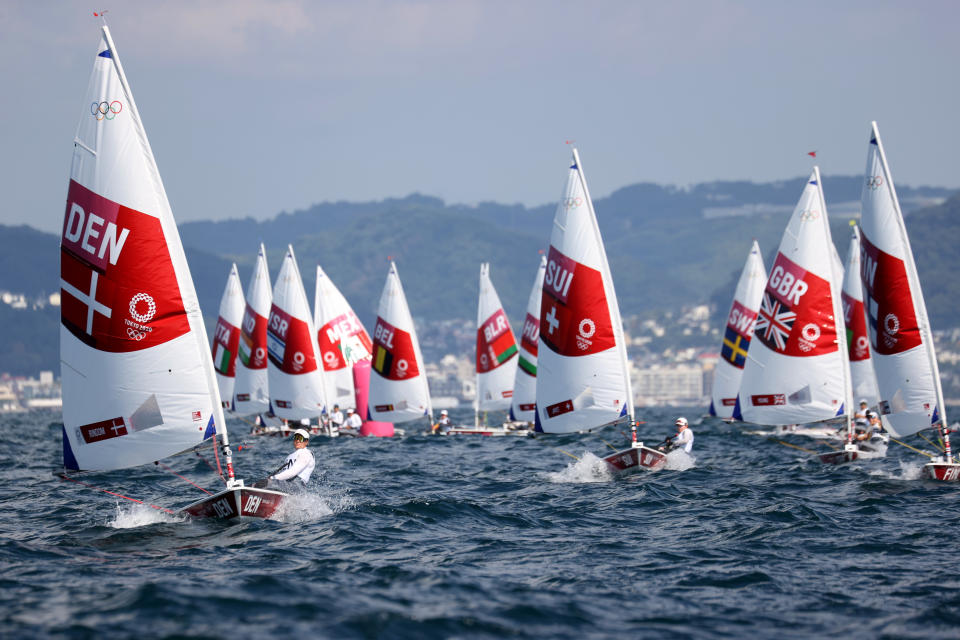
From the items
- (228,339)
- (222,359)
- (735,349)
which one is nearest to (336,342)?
(228,339)

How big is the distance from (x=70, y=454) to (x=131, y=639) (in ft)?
22.8

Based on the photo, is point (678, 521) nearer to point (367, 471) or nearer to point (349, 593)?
point (349, 593)

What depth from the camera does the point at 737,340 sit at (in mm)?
40281

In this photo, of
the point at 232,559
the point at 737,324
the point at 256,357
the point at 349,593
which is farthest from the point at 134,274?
the point at 256,357

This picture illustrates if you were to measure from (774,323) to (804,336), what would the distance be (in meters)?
0.99

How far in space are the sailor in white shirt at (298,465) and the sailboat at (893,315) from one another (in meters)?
12.5

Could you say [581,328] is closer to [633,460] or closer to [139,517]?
[633,460]

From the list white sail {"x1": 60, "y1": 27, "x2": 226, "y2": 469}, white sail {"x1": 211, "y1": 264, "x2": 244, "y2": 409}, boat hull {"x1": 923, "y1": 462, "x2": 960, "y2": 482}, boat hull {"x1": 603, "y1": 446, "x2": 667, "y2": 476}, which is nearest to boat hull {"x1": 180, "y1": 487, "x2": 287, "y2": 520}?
white sail {"x1": 60, "y1": 27, "x2": 226, "y2": 469}

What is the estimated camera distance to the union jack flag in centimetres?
2706

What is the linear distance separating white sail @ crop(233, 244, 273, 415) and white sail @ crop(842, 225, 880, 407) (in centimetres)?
2376

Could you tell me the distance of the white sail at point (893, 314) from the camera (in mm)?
22266

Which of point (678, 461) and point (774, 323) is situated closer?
Result: point (678, 461)

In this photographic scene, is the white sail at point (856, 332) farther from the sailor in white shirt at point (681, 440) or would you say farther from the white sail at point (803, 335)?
the sailor in white shirt at point (681, 440)

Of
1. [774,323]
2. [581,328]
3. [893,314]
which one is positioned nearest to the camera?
[893,314]
